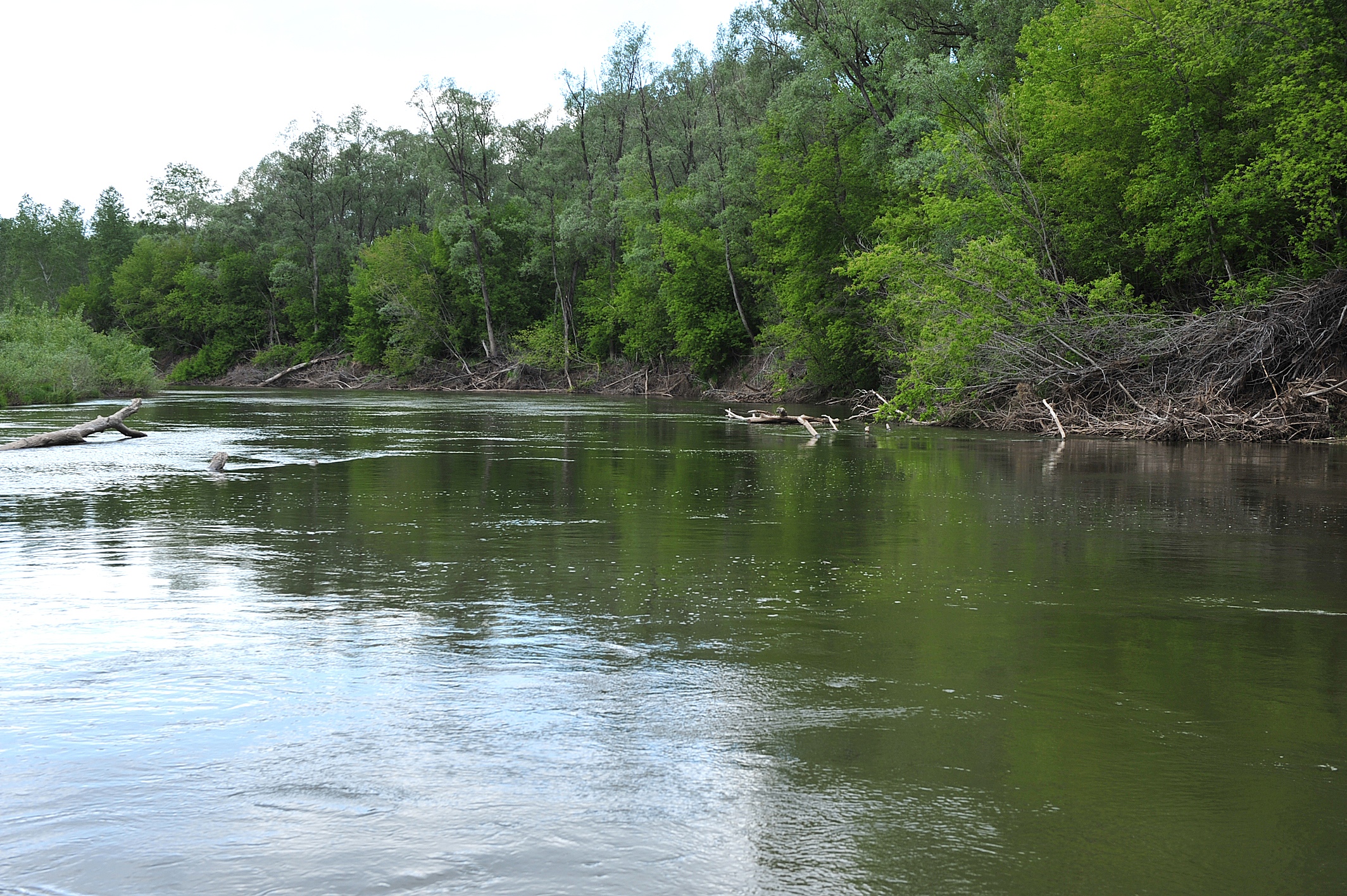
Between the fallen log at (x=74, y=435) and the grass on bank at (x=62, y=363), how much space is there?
14.3 m

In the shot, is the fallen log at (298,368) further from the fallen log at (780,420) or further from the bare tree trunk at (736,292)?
the fallen log at (780,420)

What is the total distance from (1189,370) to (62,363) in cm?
3566

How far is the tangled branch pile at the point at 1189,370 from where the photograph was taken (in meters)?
A: 23.9

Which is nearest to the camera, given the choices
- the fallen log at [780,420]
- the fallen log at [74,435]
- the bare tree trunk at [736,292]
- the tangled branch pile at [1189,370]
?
→ the fallen log at [74,435]

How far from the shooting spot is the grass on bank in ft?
117

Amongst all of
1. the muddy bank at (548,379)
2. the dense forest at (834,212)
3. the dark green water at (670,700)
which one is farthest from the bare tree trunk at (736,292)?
the dark green water at (670,700)

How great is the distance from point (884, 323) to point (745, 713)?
36.3 m

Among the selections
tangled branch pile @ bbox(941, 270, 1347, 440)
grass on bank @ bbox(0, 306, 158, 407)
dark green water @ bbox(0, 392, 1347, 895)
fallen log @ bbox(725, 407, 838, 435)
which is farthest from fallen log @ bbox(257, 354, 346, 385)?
dark green water @ bbox(0, 392, 1347, 895)

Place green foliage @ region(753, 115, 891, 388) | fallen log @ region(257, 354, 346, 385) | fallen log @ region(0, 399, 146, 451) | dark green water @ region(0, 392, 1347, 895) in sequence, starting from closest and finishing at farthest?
1. dark green water @ region(0, 392, 1347, 895)
2. fallen log @ region(0, 399, 146, 451)
3. green foliage @ region(753, 115, 891, 388)
4. fallen log @ region(257, 354, 346, 385)

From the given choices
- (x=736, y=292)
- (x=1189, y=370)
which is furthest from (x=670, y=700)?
(x=736, y=292)

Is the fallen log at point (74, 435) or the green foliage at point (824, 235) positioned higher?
the green foliage at point (824, 235)

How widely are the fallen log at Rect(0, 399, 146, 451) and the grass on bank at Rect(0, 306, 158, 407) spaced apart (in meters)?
14.3

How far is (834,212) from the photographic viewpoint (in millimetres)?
45031

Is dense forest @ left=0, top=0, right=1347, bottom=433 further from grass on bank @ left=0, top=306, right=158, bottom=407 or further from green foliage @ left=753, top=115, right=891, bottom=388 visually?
grass on bank @ left=0, top=306, right=158, bottom=407
